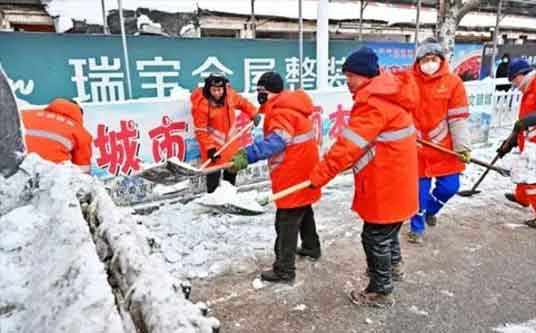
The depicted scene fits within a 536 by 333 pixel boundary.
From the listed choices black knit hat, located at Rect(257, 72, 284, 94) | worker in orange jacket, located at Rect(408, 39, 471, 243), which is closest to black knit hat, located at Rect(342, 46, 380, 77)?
black knit hat, located at Rect(257, 72, 284, 94)

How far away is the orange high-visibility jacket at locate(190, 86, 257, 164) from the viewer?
4.31m

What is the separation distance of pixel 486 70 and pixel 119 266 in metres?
10.5

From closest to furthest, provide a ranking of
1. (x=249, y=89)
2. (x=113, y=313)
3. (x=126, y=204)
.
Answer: (x=113, y=313)
(x=126, y=204)
(x=249, y=89)

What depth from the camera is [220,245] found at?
362 centimetres

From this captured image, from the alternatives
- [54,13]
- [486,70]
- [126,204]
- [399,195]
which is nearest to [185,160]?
[126,204]

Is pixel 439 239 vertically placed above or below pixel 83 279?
below

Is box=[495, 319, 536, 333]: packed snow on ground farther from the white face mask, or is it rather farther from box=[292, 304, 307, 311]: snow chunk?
the white face mask

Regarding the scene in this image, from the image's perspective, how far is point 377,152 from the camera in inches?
97.3

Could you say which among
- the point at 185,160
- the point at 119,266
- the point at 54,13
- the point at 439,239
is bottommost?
the point at 439,239

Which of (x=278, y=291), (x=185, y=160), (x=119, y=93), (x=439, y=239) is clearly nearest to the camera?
(x=278, y=291)

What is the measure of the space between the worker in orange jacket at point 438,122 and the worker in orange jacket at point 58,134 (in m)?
2.73

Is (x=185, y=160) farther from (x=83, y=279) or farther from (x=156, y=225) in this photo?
(x=83, y=279)

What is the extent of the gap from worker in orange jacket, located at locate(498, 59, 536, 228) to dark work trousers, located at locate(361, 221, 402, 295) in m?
2.07

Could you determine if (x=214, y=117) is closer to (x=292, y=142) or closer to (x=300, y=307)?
(x=292, y=142)
